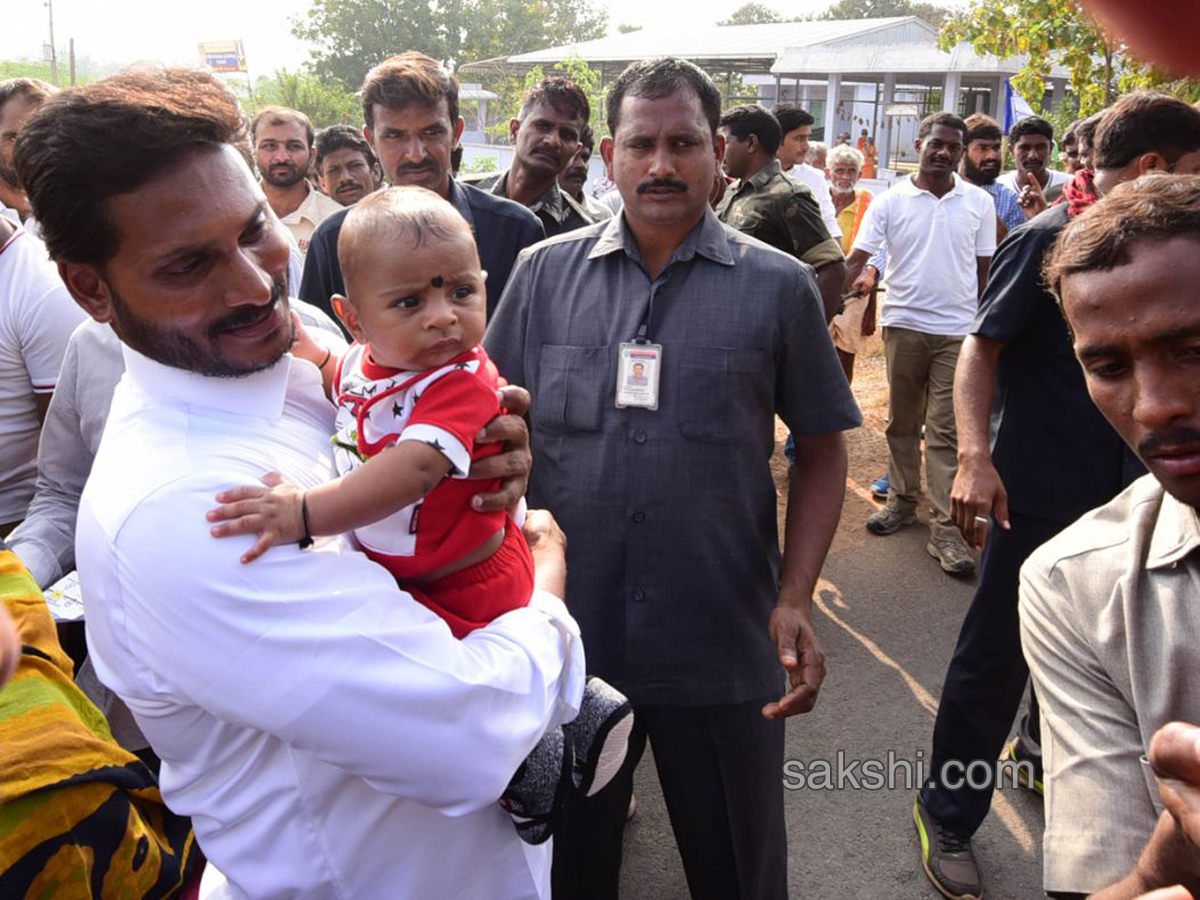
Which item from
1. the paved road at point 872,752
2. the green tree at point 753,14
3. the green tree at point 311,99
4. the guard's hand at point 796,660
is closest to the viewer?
the guard's hand at point 796,660

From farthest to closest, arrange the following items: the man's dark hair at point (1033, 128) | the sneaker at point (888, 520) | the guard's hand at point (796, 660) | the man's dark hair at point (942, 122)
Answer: the man's dark hair at point (1033, 128) → the man's dark hair at point (942, 122) → the sneaker at point (888, 520) → the guard's hand at point (796, 660)

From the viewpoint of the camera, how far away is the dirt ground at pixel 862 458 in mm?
6188

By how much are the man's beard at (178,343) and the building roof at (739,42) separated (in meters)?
21.1

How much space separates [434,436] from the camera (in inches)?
63.0

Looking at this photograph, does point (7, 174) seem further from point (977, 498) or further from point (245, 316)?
point (977, 498)

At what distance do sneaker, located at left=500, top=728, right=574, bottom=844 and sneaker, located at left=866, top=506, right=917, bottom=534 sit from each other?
4722 mm

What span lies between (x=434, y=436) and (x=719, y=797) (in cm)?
146

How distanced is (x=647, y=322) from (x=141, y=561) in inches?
59.7

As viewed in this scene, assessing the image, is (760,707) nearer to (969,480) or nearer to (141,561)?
(969,480)

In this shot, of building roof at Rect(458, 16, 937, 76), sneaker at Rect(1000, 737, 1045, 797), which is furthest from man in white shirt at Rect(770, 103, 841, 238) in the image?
building roof at Rect(458, 16, 937, 76)

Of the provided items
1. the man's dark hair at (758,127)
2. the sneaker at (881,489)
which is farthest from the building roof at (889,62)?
the man's dark hair at (758,127)

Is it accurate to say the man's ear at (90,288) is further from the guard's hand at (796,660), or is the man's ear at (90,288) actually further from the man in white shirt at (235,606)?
the guard's hand at (796,660)

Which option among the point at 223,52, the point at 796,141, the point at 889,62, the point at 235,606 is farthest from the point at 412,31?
the point at 235,606

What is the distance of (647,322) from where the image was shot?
253 cm
